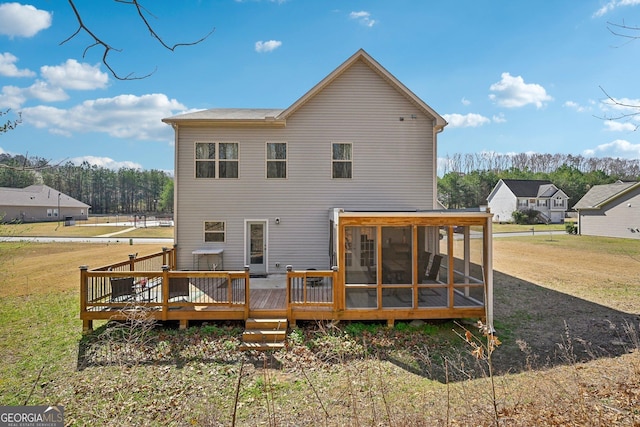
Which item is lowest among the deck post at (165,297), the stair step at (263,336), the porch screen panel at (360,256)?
the stair step at (263,336)

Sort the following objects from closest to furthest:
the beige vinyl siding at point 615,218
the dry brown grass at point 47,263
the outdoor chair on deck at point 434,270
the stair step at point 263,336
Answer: the stair step at point 263,336 < the outdoor chair on deck at point 434,270 < the dry brown grass at point 47,263 < the beige vinyl siding at point 615,218

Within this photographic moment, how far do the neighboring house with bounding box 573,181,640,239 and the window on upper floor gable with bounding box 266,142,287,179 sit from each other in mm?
30869

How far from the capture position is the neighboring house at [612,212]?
86.7 feet

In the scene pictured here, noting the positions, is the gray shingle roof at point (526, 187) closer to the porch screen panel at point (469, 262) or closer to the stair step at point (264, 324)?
the porch screen panel at point (469, 262)

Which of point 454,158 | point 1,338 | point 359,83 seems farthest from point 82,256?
point 454,158

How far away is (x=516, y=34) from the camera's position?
484 inches

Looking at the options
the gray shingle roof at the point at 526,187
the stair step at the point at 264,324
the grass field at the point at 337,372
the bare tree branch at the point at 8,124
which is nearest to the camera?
the bare tree branch at the point at 8,124

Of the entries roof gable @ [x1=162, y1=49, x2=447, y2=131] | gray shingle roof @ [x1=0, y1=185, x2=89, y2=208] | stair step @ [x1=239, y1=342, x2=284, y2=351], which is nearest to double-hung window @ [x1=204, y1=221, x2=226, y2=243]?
roof gable @ [x1=162, y1=49, x2=447, y2=131]

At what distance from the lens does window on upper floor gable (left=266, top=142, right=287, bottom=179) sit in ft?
38.9

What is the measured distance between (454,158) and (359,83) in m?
82.3

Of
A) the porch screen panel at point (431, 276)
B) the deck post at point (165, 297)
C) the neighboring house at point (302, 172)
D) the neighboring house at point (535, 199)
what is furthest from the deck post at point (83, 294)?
the neighboring house at point (535, 199)

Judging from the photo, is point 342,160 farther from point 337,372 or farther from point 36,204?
point 36,204

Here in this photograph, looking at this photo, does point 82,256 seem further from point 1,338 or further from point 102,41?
point 102,41

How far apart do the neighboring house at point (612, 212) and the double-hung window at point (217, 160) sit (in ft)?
107
